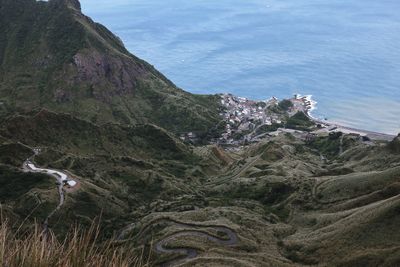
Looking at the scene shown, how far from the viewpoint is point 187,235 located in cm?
5362

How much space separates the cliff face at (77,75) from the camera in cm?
15025

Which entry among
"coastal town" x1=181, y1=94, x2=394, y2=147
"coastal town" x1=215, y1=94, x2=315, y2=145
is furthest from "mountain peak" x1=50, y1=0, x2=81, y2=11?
"coastal town" x1=215, y1=94, x2=315, y2=145

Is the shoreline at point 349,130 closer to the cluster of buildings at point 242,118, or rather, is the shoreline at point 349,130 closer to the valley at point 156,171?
the valley at point 156,171

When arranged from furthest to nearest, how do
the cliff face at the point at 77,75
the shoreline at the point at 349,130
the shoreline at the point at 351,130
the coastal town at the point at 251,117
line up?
the coastal town at the point at 251,117
the shoreline at the point at 349,130
the shoreline at the point at 351,130
the cliff face at the point at 77,75

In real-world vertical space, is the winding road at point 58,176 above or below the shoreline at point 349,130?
below

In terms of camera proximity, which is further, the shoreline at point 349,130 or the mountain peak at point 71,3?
the mountain peak at point 71,3

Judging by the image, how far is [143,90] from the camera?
6742 inches

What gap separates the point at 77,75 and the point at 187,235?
368 ft

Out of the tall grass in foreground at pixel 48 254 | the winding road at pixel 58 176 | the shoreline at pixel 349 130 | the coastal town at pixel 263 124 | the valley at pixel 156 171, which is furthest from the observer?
the coastal town at pixel 263 124

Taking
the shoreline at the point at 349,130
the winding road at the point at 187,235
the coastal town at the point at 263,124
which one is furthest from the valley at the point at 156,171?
the shoreline at the point at 349,130

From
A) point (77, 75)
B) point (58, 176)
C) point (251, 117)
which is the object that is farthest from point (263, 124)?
point (58, 176)

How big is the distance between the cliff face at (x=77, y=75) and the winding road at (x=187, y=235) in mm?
93875

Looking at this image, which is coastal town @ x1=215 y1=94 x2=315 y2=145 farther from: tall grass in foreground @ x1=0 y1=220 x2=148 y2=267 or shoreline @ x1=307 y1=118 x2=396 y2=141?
tall grass in foreground @ x1=0 y1=220 x2=148 y2=267

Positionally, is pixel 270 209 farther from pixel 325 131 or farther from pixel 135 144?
pixel 325 131
